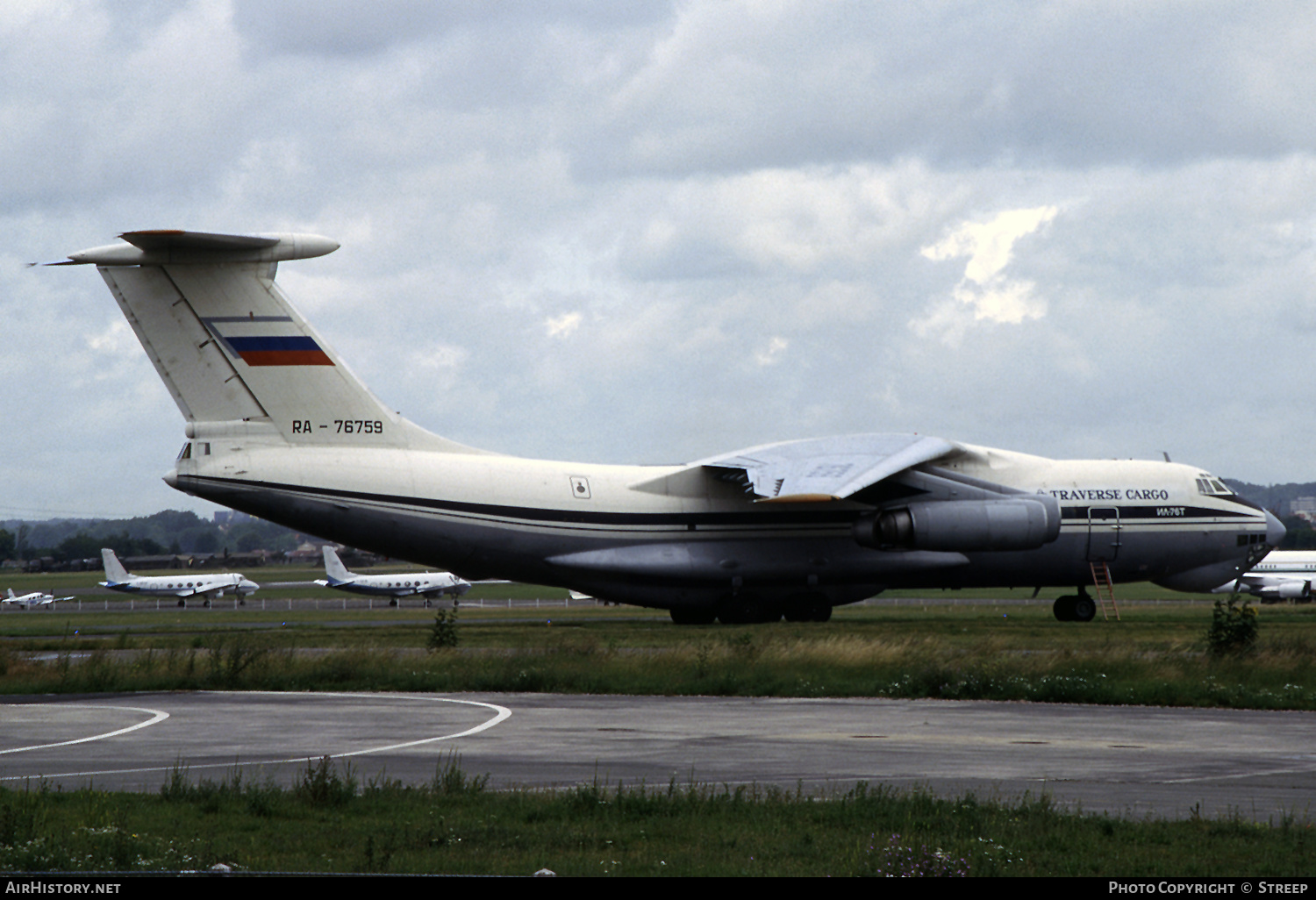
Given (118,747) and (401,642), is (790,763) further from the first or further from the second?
(401,642)

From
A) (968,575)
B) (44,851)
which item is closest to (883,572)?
(968,575)

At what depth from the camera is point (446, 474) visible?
2944 centimetres

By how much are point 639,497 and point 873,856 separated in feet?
77.2

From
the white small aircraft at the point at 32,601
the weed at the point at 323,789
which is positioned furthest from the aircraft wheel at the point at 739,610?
the white small aircraft at the point at 32,601

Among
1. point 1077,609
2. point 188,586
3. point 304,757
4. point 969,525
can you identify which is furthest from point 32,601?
point 304,757

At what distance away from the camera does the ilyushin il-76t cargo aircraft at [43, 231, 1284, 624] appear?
91.0 ft

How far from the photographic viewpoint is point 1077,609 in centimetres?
3509

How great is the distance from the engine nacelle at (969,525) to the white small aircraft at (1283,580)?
32.7 metres

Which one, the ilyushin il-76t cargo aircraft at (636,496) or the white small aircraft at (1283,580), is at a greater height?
the ilyushin il-76t cargo aircraft at (636,496)

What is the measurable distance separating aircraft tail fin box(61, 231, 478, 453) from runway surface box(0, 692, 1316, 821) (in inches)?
376

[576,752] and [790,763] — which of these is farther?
[576,752]

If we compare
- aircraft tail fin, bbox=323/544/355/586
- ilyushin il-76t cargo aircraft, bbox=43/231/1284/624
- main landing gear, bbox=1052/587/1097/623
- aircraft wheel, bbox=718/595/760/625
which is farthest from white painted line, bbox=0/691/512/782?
aircraft tail fin, bbox=323/544/355/586

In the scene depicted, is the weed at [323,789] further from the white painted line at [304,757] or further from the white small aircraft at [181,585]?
the white small aircraft at [181,585]

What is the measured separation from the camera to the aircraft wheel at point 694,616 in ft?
109
